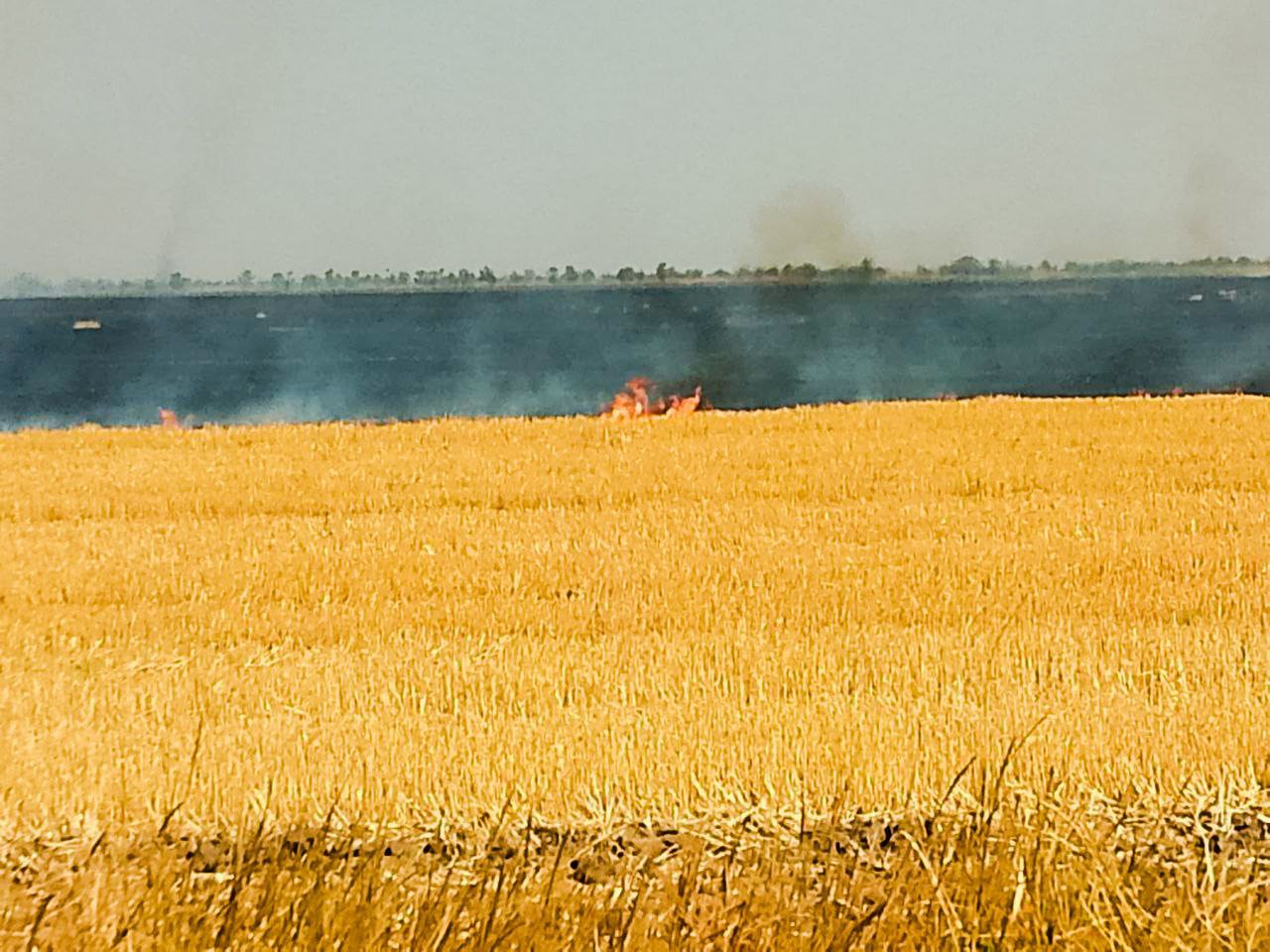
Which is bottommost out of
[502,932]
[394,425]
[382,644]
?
[502,932]

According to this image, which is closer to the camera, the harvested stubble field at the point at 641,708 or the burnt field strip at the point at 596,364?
the harvested stubble field at the point at 641,708

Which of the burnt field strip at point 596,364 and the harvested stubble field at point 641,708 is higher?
the burnt field strip at point 596,364

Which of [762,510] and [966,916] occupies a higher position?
[762,510]

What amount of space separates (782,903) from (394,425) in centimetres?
1877

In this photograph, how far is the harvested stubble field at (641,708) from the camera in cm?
604

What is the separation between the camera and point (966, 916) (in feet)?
19.5

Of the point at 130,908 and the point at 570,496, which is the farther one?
the point at 570,496

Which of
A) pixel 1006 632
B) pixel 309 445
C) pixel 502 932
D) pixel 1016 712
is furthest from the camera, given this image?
pixel 309 445

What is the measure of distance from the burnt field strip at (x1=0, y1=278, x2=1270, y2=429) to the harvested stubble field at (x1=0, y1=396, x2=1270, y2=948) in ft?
209

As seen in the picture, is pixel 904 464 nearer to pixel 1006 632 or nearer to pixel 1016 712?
pixel 1006 632

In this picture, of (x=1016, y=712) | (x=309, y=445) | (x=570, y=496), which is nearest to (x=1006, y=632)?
(x=1016, y=712)

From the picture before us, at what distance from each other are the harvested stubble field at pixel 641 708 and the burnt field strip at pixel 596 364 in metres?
63.8

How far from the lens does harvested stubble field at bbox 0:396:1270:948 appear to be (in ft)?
19.8

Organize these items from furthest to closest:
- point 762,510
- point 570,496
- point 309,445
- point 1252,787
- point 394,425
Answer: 1. point 394,425
2. point 309,445
3. point 570,496
4. point 762,510
5. point 1252,787
